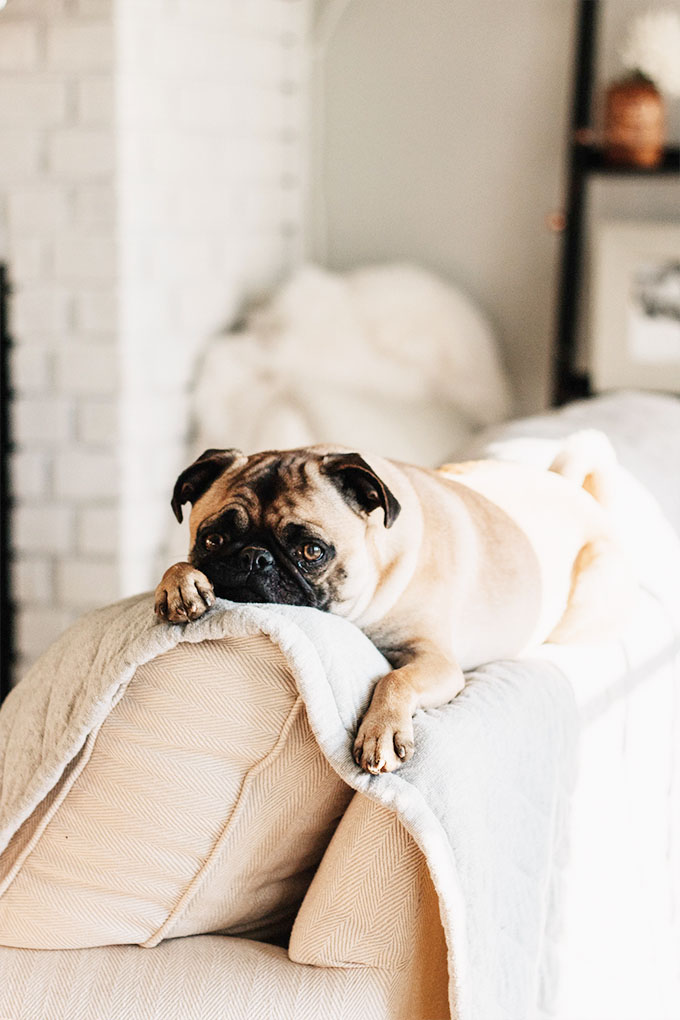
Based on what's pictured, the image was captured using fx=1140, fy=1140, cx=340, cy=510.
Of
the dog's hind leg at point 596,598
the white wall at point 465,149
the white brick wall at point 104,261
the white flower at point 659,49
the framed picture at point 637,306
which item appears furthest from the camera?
the white wall at point 465,149

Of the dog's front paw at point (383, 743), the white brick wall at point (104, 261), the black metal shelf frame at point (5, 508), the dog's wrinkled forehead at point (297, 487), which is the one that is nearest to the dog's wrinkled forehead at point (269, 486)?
the dog's wrinkled forehead at point (297, 487)

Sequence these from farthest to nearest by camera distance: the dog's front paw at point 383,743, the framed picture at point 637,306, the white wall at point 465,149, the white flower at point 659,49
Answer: the white wall at point 465,149, the framed picture at point 637,306, the white flower at point 659,49, the dog's front paw at point 383,743

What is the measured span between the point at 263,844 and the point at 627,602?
0.63 meters

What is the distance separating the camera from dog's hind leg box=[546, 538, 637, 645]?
142 cm

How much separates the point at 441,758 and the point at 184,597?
0.87 feet

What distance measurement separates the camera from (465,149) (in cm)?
326

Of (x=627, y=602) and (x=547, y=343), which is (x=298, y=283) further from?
(x=627, y=602)

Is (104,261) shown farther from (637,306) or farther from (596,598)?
(596,598)

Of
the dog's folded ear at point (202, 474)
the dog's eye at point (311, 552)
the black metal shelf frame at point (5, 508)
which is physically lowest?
the black metal shelf frame at point (5, 508)

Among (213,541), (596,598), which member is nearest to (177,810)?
(213,541)

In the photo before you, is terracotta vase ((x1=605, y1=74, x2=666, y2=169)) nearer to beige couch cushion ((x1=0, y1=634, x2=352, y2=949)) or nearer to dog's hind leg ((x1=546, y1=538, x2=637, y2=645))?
dog's hind leg ((x1=546, y1=538, x2=637, y2=645))

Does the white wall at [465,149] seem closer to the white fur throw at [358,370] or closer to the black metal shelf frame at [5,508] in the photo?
the white fur throw at [358,370]

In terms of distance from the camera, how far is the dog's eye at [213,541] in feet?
3.90

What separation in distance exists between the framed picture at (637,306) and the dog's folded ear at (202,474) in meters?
1.98
